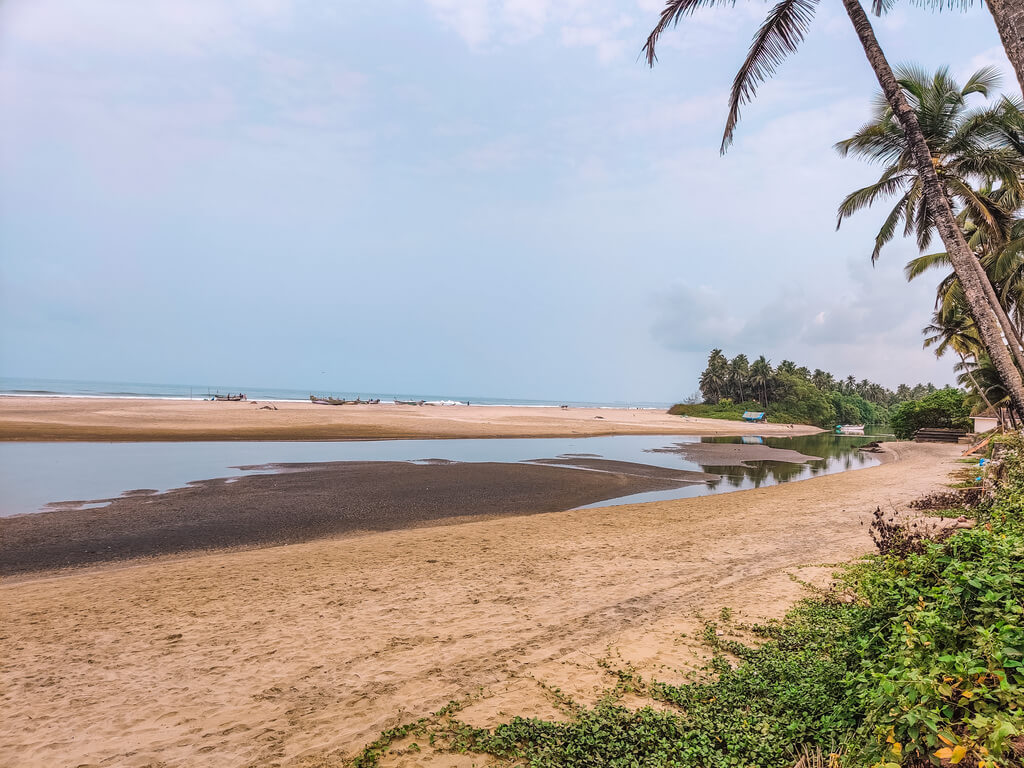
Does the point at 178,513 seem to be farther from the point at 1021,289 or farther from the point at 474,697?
the point at 1021,289

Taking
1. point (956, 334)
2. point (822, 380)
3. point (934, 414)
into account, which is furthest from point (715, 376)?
point (956, 334)

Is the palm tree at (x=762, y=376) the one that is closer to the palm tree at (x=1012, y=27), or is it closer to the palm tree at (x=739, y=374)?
the palm tree at (x=739, y=374)

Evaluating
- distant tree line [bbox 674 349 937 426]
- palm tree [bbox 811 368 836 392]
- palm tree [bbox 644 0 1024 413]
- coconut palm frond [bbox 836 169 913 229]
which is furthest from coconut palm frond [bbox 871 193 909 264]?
palm tree [bbox 811 368 836 392]

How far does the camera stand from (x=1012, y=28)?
5090 mm

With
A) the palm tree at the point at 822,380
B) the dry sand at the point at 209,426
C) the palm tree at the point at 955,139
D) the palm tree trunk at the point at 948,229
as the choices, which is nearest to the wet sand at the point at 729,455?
the dry sand at the point at 209,426

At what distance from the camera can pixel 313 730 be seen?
13.2 ft

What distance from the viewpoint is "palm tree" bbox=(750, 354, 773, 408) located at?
93.2 metres

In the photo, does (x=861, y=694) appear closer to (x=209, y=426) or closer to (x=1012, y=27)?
(x=1012, y=27)

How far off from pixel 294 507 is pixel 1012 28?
15.2 metres

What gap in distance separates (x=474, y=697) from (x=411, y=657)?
103 centimetres

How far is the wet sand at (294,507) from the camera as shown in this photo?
378 inches

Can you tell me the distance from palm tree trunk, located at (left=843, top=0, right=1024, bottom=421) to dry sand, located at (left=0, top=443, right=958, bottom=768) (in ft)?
12.2

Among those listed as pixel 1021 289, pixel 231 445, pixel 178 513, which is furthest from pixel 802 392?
pixel 178 513

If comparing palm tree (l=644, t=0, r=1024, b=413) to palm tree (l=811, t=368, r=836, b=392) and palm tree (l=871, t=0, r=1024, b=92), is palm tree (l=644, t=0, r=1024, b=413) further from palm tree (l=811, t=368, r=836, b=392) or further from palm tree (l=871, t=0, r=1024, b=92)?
palm tree (l=811, t=368, r=836, b=392)
